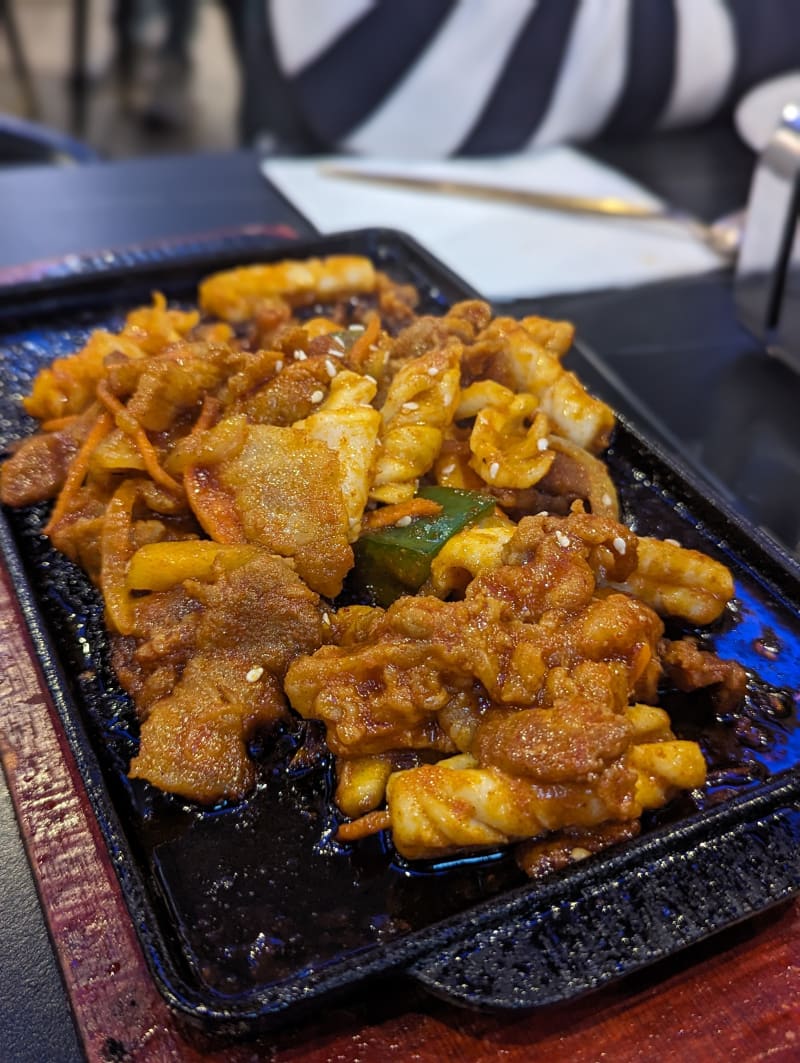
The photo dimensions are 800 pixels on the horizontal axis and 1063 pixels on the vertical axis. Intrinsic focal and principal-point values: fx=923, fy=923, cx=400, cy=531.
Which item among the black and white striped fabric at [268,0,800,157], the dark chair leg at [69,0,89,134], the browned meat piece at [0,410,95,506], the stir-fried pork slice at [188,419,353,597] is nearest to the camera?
the stir-fried pork slice at [188,419,353,597]

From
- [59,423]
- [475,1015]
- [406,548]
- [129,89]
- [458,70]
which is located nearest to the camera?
[475,1015]

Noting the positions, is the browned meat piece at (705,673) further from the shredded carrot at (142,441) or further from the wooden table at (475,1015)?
the shredded carrot at (142,441)

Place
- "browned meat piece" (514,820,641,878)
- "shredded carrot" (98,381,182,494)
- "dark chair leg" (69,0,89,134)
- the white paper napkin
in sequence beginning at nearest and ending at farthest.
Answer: "browned meat piece" (514,820,641,878) → "shredded carrot" (98,381,182,494) → the white paper napkin → "dark chair leg" (69,0,89,134)

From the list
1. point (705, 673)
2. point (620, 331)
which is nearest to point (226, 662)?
point (705, 673)

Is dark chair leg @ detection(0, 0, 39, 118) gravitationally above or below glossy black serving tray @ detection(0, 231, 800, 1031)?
below

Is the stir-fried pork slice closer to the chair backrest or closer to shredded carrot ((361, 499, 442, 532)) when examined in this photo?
shredded carrot ((361, 499, 442, 532))

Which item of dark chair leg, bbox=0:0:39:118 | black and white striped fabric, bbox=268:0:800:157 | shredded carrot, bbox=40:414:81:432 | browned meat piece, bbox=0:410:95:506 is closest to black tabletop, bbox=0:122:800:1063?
black and white striped fabric, bbox=268:0:800:157

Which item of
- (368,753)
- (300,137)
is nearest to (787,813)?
(368,753)

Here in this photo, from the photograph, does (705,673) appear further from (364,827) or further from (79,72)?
(79,72)
